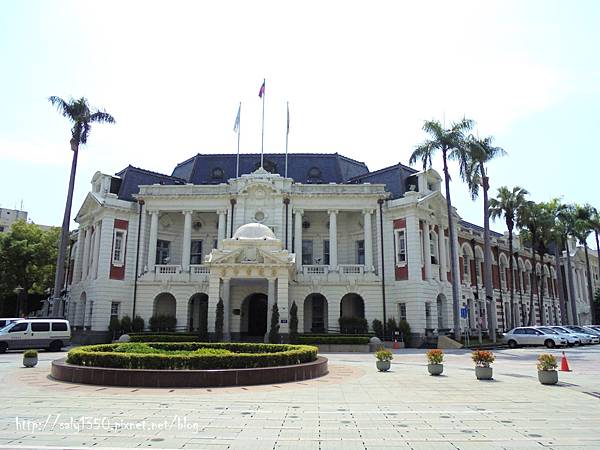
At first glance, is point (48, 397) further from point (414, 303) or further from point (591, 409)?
point (414, 303)

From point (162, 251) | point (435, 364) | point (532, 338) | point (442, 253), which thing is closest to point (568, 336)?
point (532, 338)

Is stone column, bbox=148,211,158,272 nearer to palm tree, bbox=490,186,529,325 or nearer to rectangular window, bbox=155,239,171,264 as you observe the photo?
rectangular window, bbox=155,239,171,264

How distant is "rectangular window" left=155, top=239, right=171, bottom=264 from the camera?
1612 inches

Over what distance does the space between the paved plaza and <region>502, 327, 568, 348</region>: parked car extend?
20.6m

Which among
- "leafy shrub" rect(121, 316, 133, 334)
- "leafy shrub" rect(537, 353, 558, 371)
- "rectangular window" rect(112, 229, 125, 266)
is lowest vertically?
"leafy shrub" rect(537, 353, 558, 371)

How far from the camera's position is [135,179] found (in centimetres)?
4141

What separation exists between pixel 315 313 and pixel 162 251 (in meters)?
→ 15.1

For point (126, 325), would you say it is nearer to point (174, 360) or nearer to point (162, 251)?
point (162, 251)

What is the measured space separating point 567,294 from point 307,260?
45.1m

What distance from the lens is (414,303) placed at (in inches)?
1387

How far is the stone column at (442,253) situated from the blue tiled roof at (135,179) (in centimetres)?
2484

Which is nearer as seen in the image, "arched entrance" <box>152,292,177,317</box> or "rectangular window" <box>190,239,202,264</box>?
"arched entrance" <box>152,292,177,317</box>

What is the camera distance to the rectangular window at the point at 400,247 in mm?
36750

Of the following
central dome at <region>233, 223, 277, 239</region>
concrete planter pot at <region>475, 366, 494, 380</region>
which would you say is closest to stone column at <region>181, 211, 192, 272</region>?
central dome at <region>233, 223, 277, 239</region>
